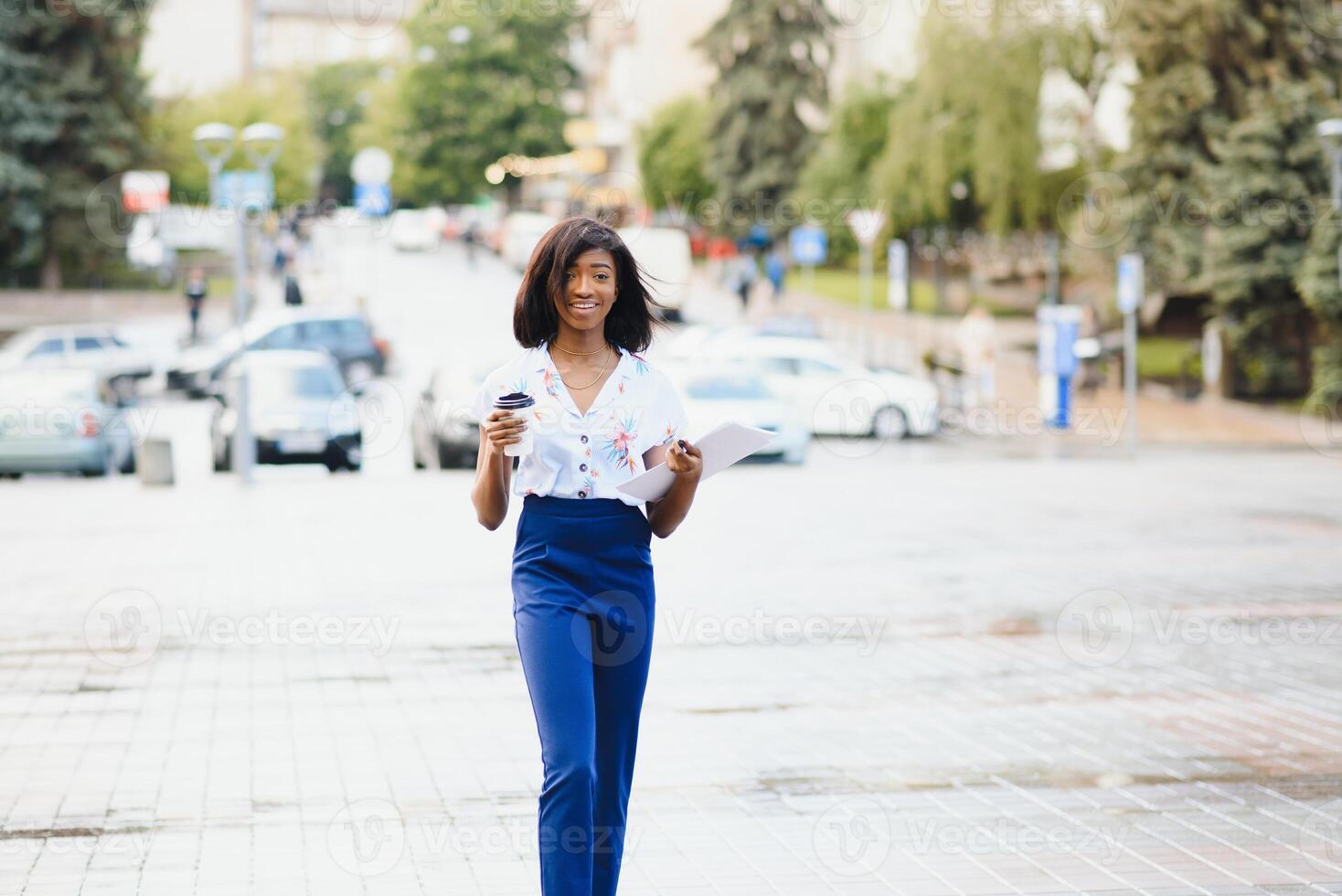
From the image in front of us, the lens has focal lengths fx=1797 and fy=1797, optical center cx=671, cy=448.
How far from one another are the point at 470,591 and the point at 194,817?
226 inches

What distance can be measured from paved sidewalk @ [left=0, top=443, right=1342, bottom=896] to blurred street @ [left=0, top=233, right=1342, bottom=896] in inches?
1.0

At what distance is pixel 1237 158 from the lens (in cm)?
3188

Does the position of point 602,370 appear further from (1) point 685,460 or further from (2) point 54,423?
(2) point 54,423

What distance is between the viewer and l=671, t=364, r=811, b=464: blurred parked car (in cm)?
2378

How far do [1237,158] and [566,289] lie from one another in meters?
29.8

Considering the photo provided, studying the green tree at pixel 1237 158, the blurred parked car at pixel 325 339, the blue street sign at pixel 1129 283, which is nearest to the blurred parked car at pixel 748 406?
the blue street sign at pixel 1129 283

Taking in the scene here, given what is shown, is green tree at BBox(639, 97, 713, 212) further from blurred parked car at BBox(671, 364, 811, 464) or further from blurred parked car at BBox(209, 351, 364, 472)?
blurred parked car at BBox(209, 351, 364, 472)

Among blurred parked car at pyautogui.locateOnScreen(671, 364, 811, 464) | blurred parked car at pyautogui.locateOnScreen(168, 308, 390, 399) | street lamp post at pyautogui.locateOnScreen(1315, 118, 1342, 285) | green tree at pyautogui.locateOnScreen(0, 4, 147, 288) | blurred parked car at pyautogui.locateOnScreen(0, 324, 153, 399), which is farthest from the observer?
green tree at pyautogui.locateOnScreen(0, 4, 147, 288)

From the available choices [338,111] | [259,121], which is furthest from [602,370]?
[338,111]

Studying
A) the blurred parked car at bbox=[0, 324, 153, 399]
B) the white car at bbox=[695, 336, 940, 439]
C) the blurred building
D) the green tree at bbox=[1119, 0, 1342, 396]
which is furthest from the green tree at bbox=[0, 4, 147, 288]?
the green tree at bbox=[1119, 0, 1342, 396]

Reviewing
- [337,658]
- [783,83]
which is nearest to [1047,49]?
[783,83]

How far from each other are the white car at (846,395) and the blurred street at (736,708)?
39.1 ft

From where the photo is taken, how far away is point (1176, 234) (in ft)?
110

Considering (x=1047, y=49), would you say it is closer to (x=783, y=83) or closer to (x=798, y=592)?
(x=783, y=83)
